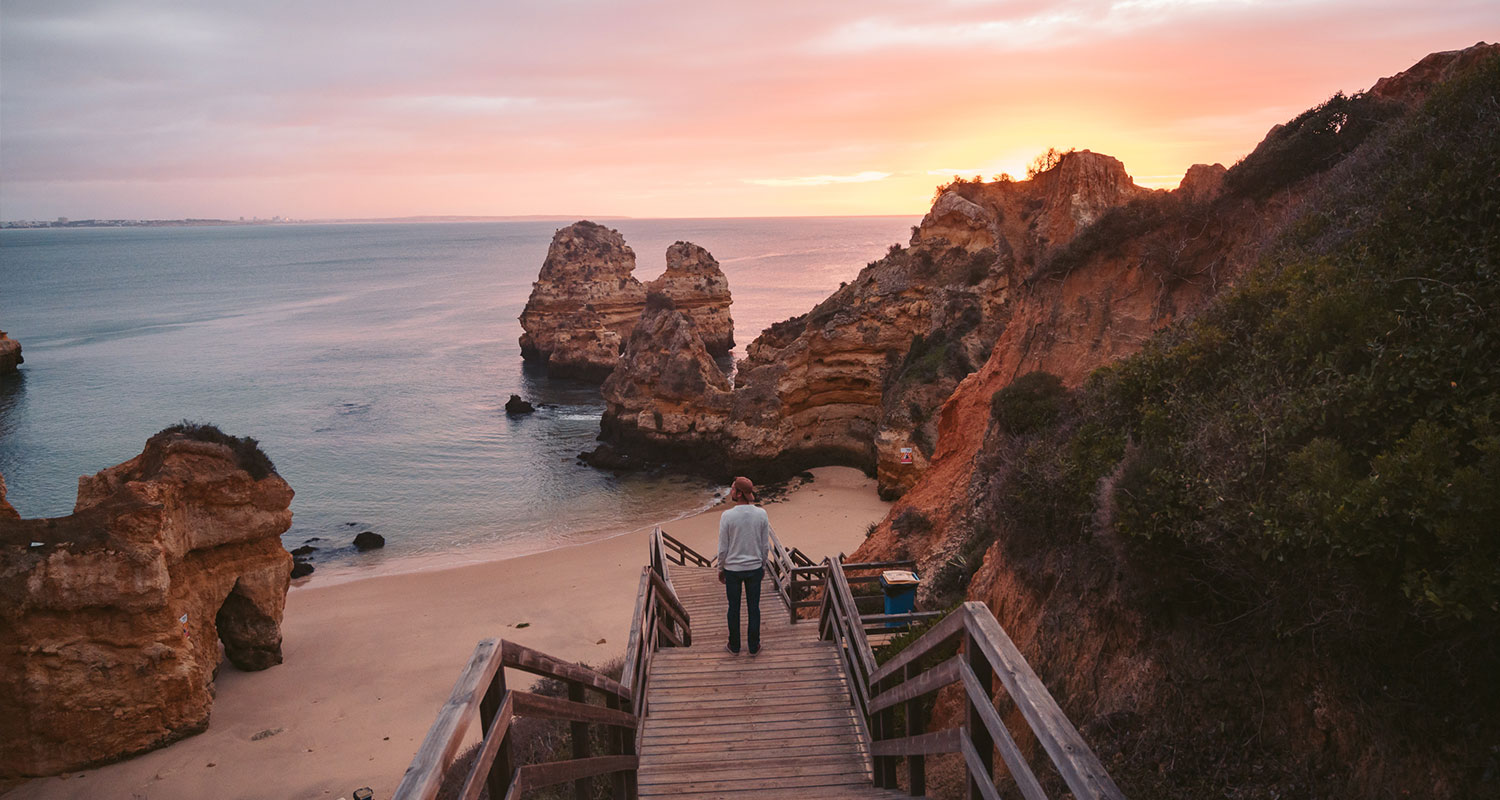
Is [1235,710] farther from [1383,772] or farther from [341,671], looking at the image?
[341,671]

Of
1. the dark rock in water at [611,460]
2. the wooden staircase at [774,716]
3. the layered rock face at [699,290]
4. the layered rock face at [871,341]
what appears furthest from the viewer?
the layered rock face at [699,290]

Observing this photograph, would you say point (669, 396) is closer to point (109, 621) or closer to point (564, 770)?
point (109, 621)

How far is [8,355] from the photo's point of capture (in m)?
59.4

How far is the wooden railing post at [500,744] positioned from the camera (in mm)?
3238

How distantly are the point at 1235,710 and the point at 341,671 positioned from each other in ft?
61.0

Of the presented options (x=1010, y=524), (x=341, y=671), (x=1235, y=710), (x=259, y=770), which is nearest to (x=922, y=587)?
(x=1010, y=524)

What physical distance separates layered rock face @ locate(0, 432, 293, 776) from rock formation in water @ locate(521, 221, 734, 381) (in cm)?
4156

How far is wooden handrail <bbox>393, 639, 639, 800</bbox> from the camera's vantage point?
268 cm

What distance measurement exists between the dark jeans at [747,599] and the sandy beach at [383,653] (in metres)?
2.62

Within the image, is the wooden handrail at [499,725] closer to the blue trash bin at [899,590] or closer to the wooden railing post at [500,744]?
the wooden railing post at [500,744]

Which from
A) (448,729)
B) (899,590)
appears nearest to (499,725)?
(448,729)

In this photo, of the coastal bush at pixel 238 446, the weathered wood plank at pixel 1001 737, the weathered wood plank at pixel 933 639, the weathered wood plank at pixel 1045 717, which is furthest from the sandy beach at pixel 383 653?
the weathered wood plank at pixel 1045 717

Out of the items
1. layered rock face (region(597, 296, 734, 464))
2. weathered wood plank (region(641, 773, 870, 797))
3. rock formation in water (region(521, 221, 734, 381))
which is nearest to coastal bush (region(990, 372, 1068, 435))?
weathered wood plank (region(641, 773, 870, 797))

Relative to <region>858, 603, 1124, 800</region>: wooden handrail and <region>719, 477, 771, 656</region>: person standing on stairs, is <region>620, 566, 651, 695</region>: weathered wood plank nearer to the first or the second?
<region>719, 477, 771, 656</region>: person standing on stairs
